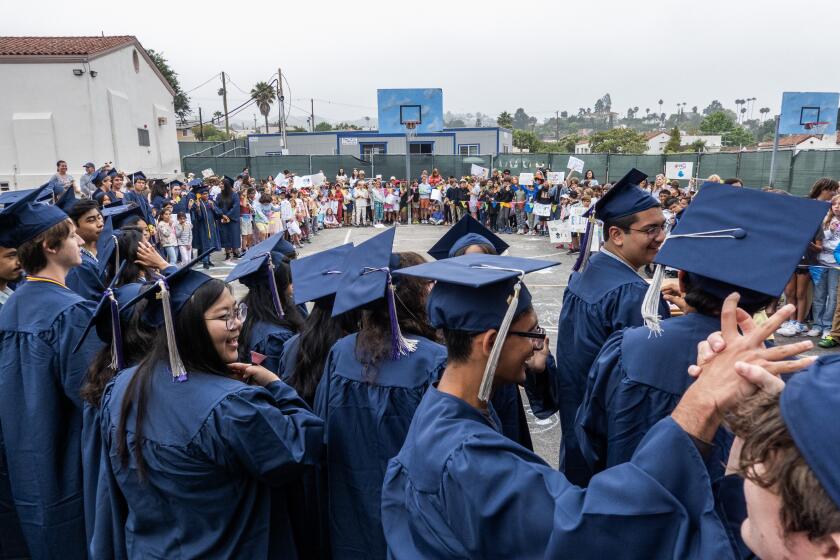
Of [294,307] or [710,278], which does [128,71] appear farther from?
[710,278]

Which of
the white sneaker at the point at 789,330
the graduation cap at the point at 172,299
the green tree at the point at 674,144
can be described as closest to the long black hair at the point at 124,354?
the graduation cap at the point at 172,299

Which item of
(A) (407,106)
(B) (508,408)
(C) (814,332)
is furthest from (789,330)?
(A) (407,106)

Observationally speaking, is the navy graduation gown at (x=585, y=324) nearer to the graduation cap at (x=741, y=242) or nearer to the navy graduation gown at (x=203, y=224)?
the graduation cap at (x=741, y=242)

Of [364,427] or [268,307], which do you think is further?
[268,307]

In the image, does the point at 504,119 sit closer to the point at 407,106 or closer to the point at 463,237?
the point at 407,106

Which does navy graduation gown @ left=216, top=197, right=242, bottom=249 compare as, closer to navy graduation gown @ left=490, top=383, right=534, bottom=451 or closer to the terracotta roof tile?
navy graduation gown @ left=490, top=383, right=534, bottom=451

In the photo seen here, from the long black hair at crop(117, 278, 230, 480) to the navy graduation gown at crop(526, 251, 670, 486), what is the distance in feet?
5.91

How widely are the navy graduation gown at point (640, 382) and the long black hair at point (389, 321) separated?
0.87m

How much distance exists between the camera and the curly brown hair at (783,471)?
967mm

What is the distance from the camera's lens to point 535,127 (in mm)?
186375

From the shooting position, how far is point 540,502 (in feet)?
4.75

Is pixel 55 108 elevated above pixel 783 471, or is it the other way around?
pixel 55 108

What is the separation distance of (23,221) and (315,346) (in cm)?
178

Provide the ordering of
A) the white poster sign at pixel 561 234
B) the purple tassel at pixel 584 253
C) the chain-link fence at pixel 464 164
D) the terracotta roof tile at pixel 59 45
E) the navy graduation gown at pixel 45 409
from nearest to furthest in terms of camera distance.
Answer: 1. the navy graduation gown at pixel 45 409
2. the purple tassel at pixel 584 253
3. the white poster sign at pixel 561 234
4. the chain-link fence at pixel 464 164
5. the terracotta roof tile at pixel 59 45
